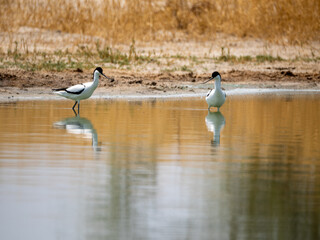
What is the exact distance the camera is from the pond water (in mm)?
6156

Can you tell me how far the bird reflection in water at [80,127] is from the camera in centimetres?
1157

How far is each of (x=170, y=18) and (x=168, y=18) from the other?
0.11m

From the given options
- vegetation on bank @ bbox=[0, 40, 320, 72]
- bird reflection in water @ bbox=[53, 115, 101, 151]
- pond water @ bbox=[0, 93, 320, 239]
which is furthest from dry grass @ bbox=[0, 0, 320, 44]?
pond water @ bbox=[0, 93, 320, 239]

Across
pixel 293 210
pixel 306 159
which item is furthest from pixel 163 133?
pixel 293 210

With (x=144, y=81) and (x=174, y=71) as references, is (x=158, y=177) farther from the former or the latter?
(x=174, y=71)

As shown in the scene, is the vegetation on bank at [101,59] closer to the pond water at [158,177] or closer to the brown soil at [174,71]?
the brown soil at [174,71]

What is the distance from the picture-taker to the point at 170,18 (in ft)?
114

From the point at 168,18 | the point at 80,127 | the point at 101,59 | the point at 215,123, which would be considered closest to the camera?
the point at 80,127

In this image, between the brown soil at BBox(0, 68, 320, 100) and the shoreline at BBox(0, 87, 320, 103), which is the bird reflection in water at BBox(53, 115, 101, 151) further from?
the brown soil at BBox(0, 68, 320, 100)

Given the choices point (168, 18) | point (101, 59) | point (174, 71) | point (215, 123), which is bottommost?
point (215, 123)

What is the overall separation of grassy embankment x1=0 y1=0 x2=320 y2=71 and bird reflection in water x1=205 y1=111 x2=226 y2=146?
575 inches

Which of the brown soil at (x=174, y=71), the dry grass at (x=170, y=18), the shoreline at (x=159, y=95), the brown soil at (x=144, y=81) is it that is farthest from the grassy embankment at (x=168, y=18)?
the shoreline at (x=159, y=95)

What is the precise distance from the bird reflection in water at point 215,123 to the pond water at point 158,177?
1.2 inches

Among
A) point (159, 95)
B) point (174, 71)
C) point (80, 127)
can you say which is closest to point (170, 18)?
point (174, 71)
